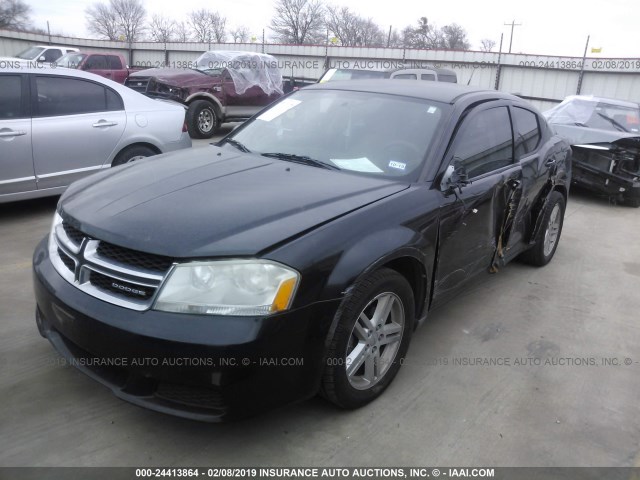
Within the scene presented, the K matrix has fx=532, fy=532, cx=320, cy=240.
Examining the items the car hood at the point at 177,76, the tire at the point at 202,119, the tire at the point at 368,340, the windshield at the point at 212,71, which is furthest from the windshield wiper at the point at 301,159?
the windshield at the point at 212,71

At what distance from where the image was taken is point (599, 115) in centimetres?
885

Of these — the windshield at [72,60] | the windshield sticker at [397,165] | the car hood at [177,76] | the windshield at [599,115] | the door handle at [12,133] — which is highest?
the windshield at [72,60]

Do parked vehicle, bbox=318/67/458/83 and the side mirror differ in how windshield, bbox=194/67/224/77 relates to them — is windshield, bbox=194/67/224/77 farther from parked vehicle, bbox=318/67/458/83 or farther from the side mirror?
the side mirror

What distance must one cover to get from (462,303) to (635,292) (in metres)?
1.76

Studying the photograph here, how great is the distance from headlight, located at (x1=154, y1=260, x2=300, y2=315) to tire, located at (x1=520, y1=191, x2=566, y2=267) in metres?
3.28

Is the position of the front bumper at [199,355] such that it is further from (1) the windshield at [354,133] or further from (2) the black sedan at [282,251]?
(1) the windshield at [354,133]

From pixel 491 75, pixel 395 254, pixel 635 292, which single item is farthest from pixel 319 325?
pixel 491 75

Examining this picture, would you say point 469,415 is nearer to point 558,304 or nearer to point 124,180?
point 558,304

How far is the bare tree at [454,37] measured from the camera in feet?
211

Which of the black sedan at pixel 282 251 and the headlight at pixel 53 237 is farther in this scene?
the headlight at pixel 53 237

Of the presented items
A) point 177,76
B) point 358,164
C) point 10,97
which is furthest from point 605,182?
point 177,76

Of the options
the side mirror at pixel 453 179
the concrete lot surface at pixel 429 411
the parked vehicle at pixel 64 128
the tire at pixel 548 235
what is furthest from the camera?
the parked vehicle at pixel 64 128

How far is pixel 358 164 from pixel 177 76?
9791mm

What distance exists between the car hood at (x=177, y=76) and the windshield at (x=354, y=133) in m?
8.57
